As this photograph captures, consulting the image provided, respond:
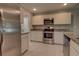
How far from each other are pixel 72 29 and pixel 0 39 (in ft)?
17.0

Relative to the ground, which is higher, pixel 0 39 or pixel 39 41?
pixel 0 39

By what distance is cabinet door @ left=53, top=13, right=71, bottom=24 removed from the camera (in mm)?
6726

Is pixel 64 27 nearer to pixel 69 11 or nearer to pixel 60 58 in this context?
pixel 69 11

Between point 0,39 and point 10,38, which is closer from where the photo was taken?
point 0,39

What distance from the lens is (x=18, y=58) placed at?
92 centimetres

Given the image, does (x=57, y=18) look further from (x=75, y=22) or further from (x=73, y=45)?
(x=73, y=45)

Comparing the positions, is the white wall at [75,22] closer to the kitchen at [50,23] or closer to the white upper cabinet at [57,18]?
the kitchen at [50,23]

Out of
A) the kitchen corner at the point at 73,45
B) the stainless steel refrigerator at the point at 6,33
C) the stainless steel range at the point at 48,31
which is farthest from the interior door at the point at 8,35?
the stainless steel range at the point at 48,31

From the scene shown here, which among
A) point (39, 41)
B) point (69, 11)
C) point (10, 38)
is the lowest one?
point (39, 41)

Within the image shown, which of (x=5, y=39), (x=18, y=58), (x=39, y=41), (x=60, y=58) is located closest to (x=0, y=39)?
(x=5, y=39)

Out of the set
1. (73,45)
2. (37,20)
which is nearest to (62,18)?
(37,20)

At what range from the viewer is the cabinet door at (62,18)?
673 cm

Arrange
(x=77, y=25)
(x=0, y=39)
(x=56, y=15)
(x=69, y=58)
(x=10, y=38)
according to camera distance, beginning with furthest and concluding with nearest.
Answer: (x=56, y=15)
(x=77, y=25)
(x=10, y=38)
(x=0, y=39)
(x=69, y=58)

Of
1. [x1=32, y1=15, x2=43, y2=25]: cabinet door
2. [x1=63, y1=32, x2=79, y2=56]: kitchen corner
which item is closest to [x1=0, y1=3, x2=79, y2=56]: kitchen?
[x1=32, y1=15, x2=43, y2=25]: cabinet door
